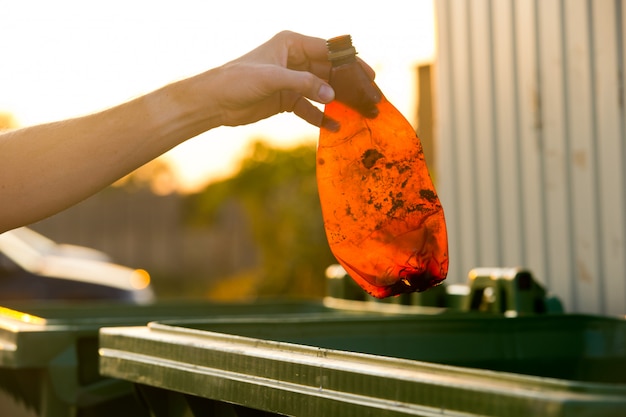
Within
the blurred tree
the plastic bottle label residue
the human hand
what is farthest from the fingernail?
the blurred tree

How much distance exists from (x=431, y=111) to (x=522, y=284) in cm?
503

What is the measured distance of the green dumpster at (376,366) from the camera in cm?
155

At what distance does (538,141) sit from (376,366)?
2.86 m

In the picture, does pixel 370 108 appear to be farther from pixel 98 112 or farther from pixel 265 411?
pixel 265 411

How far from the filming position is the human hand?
96.3 inches

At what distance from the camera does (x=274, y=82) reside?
95.8 inches

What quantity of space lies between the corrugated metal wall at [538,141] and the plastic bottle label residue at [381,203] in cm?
175

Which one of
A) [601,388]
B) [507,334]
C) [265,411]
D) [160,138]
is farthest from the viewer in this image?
[507,334]

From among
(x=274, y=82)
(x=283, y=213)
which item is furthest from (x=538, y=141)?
(x=283, y=213)

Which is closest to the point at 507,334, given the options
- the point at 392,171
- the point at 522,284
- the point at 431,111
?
the point at 522,284

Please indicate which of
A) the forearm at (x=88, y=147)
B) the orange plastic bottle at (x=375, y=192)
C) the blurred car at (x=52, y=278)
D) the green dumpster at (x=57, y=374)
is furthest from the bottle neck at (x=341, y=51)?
the blurred car at (x=52, y=278)

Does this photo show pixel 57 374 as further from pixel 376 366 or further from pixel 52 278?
pixel 52 278

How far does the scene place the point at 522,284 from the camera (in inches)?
141

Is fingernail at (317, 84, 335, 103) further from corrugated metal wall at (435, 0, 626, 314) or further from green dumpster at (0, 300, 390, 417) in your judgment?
corrugated metal wall at (435, 0, 626, 314)
